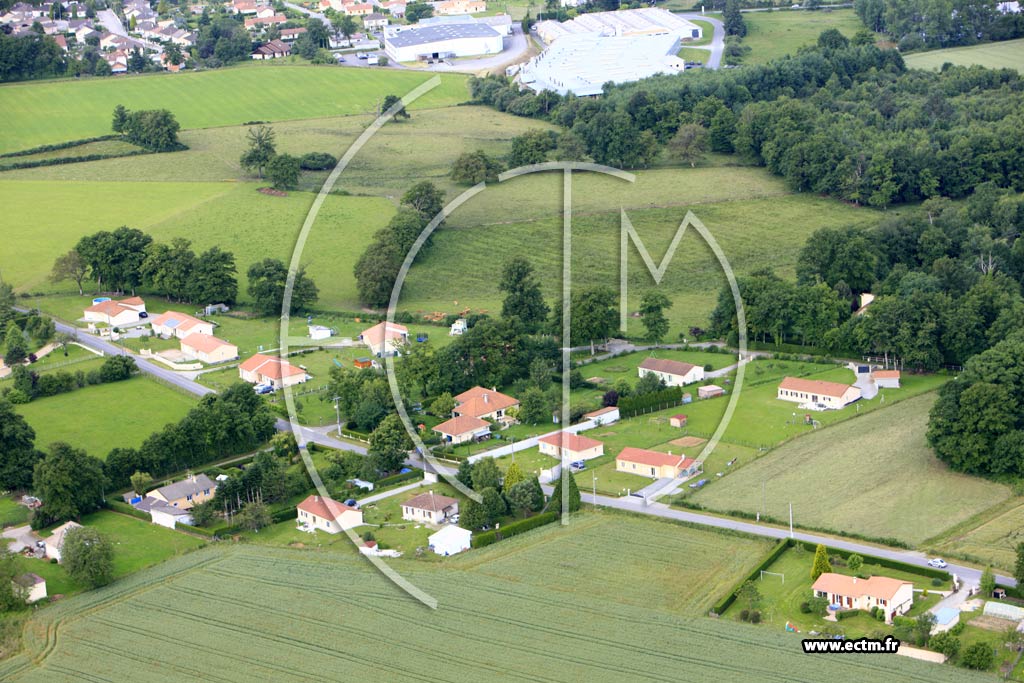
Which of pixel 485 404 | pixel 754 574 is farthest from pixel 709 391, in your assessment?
pixel 754 574

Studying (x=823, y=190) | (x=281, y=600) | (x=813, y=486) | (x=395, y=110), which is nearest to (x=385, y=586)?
(x=281, y=600)

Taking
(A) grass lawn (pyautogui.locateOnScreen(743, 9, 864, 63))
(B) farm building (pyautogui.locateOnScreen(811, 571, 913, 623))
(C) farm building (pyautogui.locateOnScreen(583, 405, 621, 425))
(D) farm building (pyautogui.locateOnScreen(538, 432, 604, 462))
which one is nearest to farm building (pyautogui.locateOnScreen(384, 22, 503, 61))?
(A) grass lawn (pyautogui.locateOnScreen(743, 9, 864, 63))

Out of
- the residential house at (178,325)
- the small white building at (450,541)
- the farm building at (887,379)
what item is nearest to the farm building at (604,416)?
the farm building at (887,379)

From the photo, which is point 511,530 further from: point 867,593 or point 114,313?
Answer: point 114,313

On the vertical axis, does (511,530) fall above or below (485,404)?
below

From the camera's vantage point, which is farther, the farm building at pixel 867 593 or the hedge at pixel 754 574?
the hedge at pixel 754 574

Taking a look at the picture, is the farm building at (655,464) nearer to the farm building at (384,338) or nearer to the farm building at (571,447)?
the farm building at (571,447)
